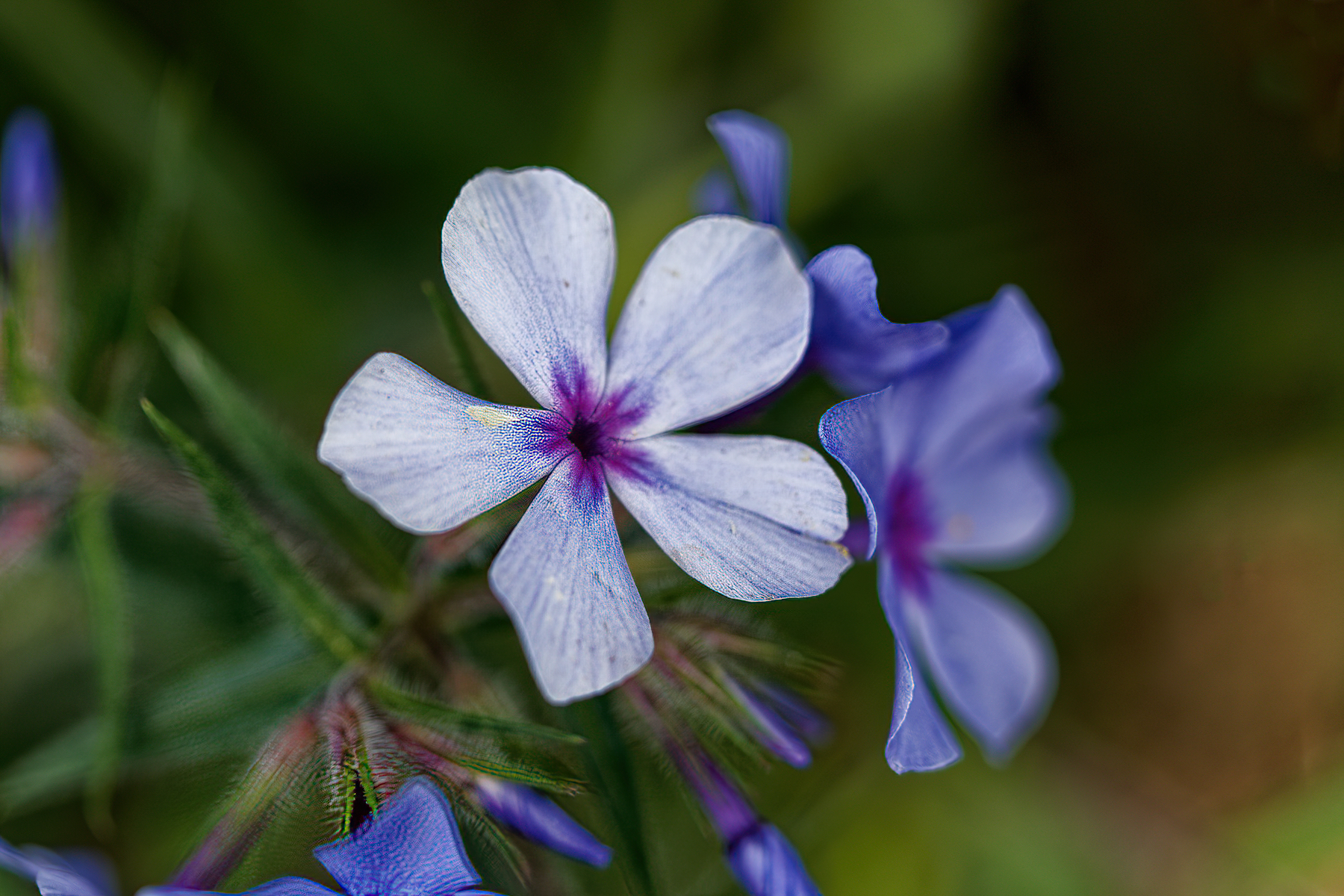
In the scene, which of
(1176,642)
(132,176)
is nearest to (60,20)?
(132,176)

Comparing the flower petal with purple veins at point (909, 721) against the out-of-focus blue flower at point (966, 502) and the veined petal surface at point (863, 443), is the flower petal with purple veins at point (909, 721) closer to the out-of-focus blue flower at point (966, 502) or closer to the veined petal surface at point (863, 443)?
the out-of-focus blue flower at point (966, 502)

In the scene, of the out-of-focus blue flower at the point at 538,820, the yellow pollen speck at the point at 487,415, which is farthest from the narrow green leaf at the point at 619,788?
the yellow pollen speck at the point at 487,415

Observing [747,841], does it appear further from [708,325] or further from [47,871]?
[47,871]

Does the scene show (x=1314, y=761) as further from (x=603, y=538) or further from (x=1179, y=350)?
(x=603, y=538)

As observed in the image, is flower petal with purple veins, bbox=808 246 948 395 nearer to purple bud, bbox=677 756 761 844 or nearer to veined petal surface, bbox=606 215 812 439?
veined petal surface, bbox=606 215 812 439

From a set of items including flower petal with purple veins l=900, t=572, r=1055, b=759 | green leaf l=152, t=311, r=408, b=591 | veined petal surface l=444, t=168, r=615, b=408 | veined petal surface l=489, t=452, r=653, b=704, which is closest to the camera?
veined petal surface l=489, t=452, r=653, b=704

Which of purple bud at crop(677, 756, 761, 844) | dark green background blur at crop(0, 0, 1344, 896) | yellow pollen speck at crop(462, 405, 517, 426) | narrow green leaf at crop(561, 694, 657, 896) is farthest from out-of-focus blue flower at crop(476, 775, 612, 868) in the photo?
dark green background blur at crop(0, 0, 1344, 896)
